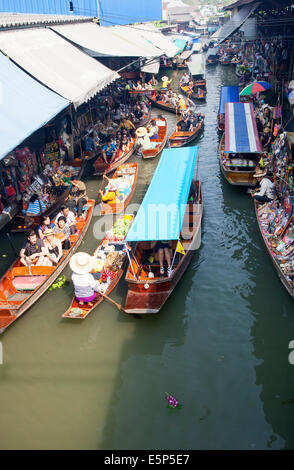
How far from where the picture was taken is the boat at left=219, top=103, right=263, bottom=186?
12.8 m

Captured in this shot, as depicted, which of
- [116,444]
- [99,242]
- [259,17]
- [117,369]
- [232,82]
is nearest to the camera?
[116,444]

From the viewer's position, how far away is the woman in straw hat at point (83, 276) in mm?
7980

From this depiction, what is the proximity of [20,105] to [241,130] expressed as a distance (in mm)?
8753

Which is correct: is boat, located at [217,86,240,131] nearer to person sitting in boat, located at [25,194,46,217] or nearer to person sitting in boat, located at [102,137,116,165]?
person sitting in boat, located at [102,137,116,165]

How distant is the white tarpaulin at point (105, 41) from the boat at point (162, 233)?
8477 mm

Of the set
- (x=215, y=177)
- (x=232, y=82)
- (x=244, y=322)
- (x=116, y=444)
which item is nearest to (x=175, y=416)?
(x=116, y=444)

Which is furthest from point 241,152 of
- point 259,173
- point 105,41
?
point 105,41

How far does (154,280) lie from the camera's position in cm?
817

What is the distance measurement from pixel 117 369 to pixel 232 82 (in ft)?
98.8

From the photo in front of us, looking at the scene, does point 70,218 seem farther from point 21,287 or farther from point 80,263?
point 80,263

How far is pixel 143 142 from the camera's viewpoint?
55.1 ft

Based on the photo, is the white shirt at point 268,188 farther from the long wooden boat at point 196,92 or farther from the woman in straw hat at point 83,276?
the long wooden boat at point 196,92

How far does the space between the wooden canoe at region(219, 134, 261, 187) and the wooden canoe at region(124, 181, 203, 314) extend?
12.0 ft

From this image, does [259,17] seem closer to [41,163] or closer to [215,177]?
[215,177]
